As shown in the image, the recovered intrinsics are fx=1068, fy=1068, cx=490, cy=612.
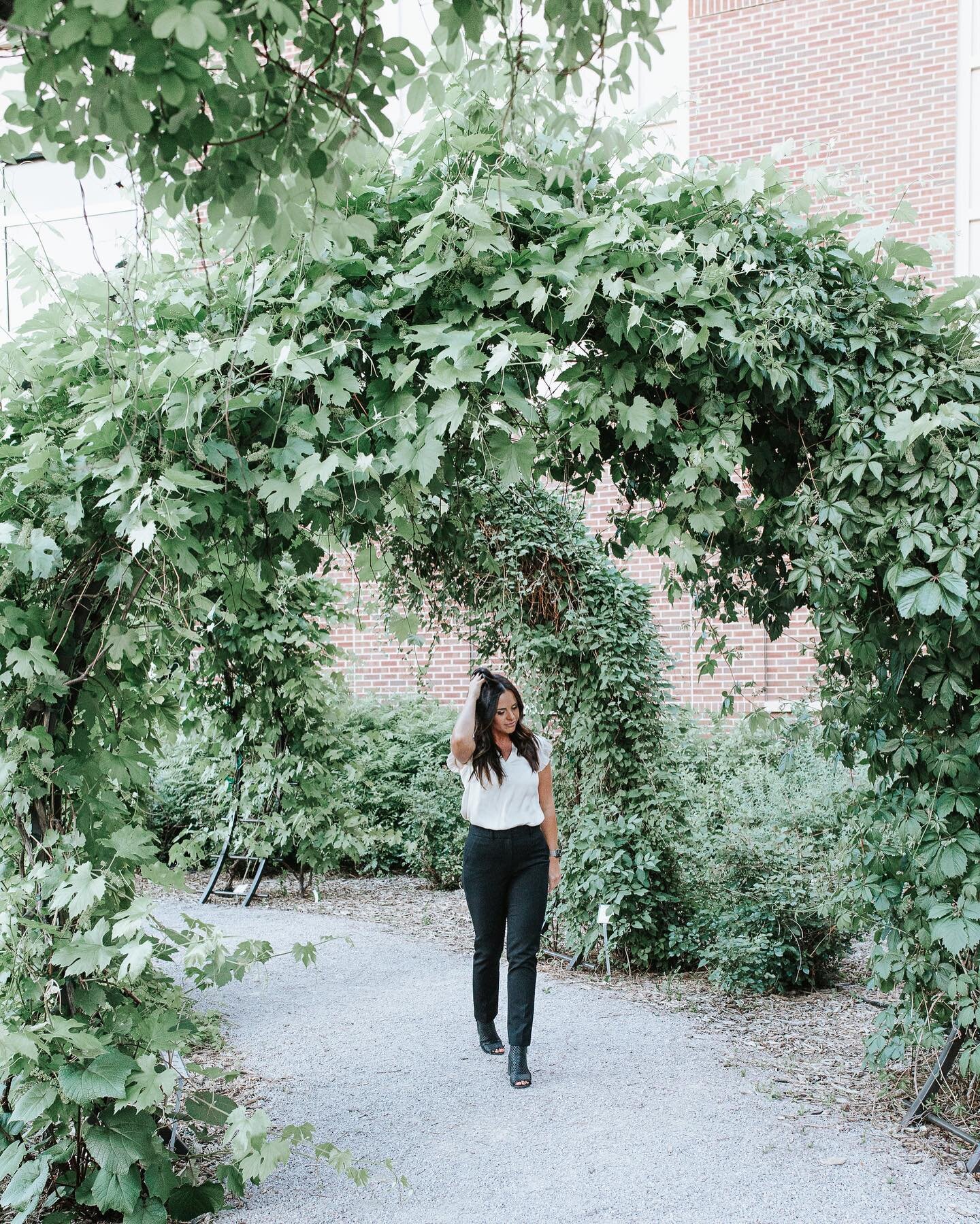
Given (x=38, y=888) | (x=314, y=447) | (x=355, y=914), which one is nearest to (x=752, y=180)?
(x=314, y=447)

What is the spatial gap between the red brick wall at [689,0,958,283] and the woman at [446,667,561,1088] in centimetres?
622

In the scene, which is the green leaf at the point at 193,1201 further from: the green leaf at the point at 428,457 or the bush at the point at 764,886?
the bush at the point at 764,886

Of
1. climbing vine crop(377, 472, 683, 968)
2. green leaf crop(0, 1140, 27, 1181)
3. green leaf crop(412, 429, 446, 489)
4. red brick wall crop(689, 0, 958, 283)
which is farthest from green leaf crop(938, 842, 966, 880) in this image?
red brick wall crop(689, 0, 958, 283)

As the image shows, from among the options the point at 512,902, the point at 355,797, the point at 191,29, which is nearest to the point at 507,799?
the point at 512,902

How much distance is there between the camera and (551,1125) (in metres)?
3.99

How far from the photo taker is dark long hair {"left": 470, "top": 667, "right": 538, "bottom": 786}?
14.6ft

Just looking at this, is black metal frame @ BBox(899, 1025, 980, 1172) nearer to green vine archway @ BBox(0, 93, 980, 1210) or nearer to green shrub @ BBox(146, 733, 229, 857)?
green vine archway @ BBox(0, 93, 980, 1210)

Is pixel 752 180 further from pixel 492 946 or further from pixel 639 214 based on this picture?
pixel 492 946

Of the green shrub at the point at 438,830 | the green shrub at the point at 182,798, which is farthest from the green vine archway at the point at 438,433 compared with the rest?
the green shrub at the point at 182,798

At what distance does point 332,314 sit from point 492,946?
8.89ft

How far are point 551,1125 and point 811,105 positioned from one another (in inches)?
339

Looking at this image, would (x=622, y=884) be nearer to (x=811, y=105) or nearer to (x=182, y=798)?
(x=182, y=798)

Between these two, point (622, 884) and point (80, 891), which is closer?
point (80, 891)

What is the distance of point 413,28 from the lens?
978 centimetres
